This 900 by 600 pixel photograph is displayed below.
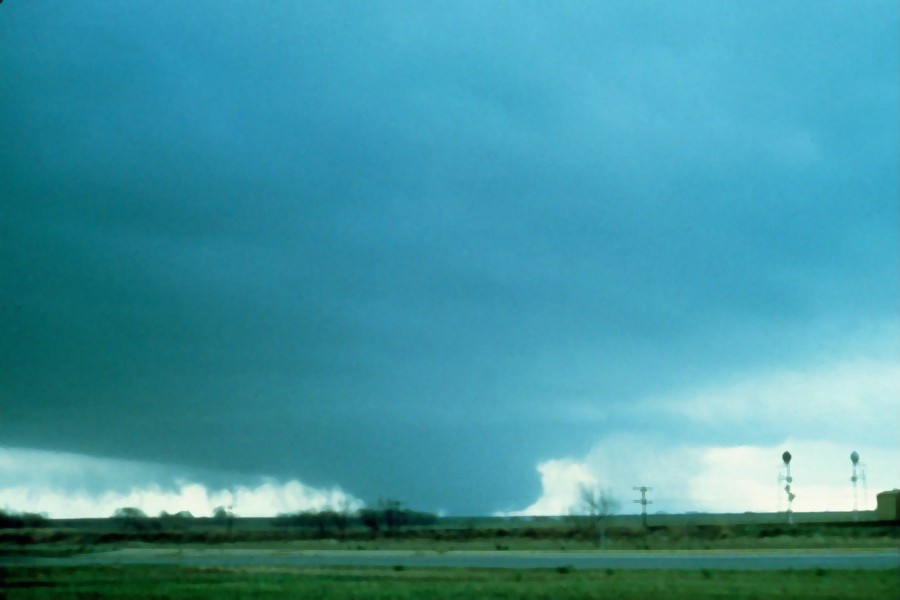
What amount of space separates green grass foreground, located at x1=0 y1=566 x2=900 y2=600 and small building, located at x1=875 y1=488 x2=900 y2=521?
63.3 m

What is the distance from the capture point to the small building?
94000 millimetres

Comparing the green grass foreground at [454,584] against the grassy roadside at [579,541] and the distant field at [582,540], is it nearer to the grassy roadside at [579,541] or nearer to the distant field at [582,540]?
the grassy roadside at [579,541]

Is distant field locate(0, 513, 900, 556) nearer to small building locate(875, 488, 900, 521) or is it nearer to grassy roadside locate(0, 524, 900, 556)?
grassy roadside locate(0, 524, 900, 556)

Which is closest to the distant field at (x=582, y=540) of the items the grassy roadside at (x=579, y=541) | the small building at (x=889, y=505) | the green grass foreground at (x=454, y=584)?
the grassy roadside at (x=579, y=541)

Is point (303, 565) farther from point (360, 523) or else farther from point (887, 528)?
point (360, 523)

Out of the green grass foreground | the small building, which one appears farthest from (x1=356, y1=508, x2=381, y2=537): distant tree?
the green grass foreground

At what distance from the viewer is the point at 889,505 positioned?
315ft

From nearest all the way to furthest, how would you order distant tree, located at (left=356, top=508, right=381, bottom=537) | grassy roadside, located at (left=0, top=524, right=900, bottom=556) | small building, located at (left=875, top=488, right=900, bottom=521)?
grassy roadside, located at (left=0, top=524, right=900, bottom=556) → small building, located at (left=875, top=488, right=900, bottom=521) → distant tree, located at (left=356, top=508, right=381, bottom=537)

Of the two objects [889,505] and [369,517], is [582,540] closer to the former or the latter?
[889,505]

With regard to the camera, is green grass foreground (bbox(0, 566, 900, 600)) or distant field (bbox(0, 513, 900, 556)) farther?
distant field (bbox(0, 513, 900, 556))

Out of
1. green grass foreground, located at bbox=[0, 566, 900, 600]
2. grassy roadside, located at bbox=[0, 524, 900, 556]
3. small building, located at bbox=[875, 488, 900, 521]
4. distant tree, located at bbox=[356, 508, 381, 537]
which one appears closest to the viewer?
green grass foreground, located at bbox=[0, 566, 900, 600]

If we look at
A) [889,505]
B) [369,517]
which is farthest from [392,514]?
[889,505]

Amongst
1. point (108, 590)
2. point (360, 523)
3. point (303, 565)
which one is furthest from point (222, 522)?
point (108, 590)

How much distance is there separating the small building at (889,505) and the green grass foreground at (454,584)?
63.3 meters
